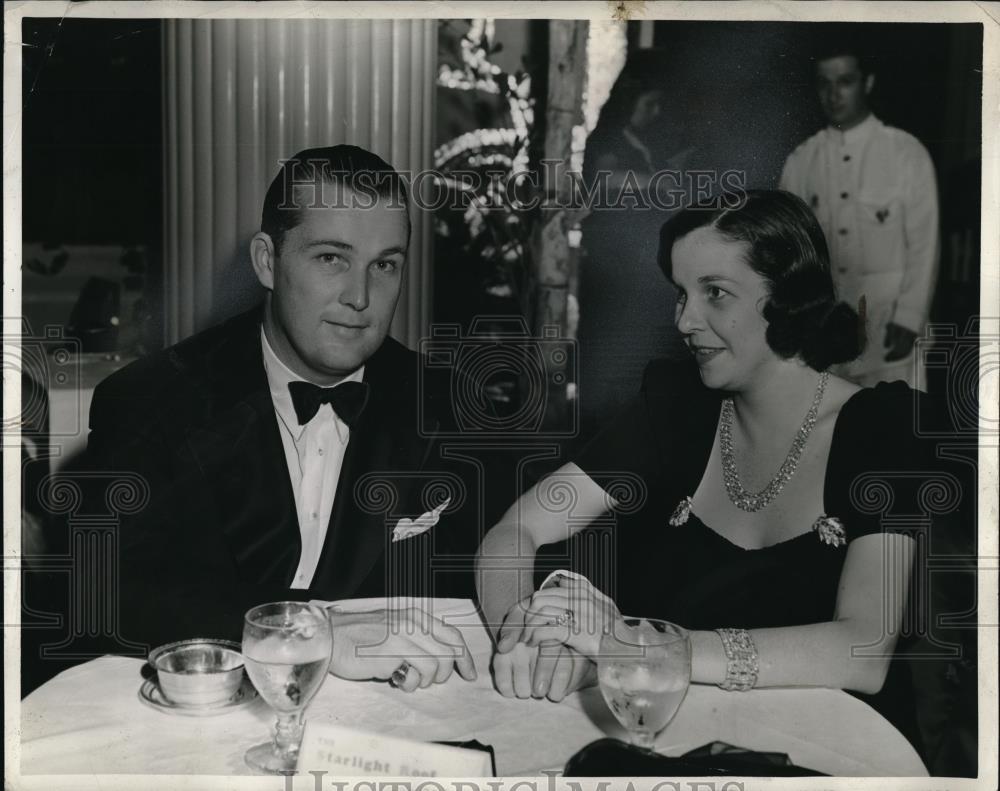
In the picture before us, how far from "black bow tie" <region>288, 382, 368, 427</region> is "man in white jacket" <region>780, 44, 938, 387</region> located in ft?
2.46

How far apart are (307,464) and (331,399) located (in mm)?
112

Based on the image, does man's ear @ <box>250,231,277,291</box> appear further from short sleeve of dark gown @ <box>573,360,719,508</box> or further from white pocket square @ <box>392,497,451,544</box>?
short sleeve of dark gown @ <box>573,360,719,508</box>

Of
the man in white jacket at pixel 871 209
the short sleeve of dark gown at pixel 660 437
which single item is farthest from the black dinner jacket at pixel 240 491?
the man in white jacket at pixel 871 209

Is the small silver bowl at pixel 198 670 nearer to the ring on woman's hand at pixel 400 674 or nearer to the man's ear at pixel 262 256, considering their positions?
the ring on woman's hand at pixel 400 674

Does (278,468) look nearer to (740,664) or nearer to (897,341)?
(740,664)

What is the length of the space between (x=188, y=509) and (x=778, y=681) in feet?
3.13

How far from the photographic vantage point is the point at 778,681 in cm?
145

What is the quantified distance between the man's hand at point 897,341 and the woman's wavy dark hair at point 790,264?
42 mm

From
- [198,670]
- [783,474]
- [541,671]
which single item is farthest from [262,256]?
[783,474]

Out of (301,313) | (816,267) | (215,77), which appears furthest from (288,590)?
(816,267)

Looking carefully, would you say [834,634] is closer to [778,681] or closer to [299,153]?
Answer: [778,681]

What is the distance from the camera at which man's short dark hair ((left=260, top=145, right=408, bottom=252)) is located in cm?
153

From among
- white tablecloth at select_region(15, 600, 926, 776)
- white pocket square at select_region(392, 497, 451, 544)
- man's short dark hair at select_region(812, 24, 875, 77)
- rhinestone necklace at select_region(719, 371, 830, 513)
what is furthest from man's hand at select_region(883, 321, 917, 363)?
white pocket square at select_region(392, 497, 451, 544)

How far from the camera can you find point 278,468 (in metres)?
1.59
